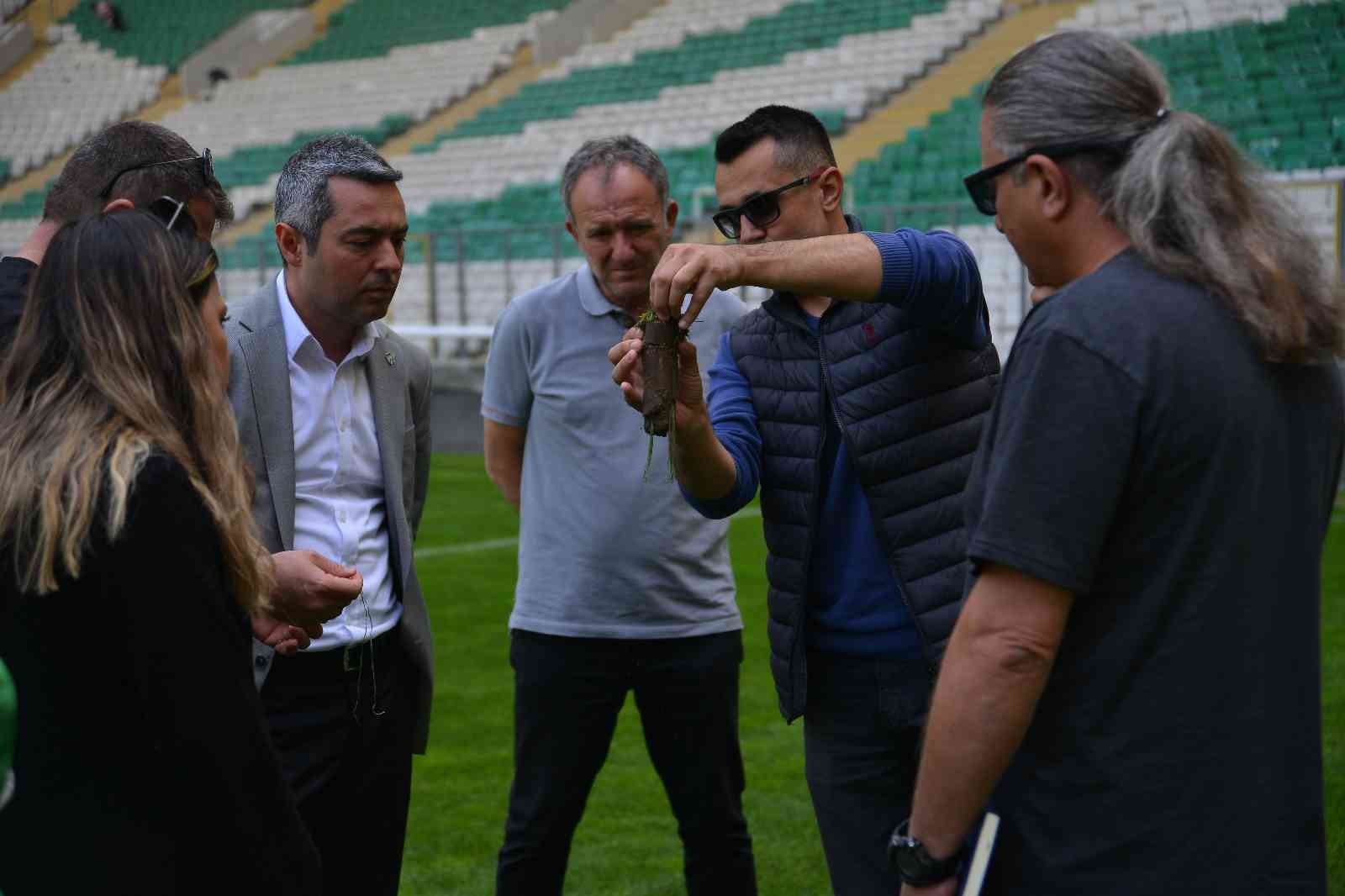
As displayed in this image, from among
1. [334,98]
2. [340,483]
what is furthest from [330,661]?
[334,98]

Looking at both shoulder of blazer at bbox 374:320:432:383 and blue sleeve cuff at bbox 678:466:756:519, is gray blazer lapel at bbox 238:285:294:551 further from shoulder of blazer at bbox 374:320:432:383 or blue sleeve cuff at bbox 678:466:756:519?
blue sleeve cuff at bbox 678:466:756:519

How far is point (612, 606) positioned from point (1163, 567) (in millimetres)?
2184

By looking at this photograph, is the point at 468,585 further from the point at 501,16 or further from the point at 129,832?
the point at 501,16

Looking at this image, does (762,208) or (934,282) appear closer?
(934,282)

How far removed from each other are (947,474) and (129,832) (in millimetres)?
1609

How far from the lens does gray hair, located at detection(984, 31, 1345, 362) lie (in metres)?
1.79

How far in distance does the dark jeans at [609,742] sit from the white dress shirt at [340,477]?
0.61 metres

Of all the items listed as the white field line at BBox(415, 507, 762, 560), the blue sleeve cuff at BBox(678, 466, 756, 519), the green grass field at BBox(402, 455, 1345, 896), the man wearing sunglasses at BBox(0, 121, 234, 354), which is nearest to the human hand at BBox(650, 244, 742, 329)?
the blue sleeve cuff at BBox(678, 466, 756, 519)

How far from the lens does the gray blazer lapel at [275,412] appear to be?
319 centimetres

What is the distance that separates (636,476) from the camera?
3883 mm

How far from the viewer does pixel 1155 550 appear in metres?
1.78

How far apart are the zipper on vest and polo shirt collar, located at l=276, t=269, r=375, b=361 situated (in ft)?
3.52

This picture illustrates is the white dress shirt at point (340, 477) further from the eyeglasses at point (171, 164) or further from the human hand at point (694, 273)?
the human hand at point (694, 273)

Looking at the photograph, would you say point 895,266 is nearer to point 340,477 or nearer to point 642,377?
point 642,377
